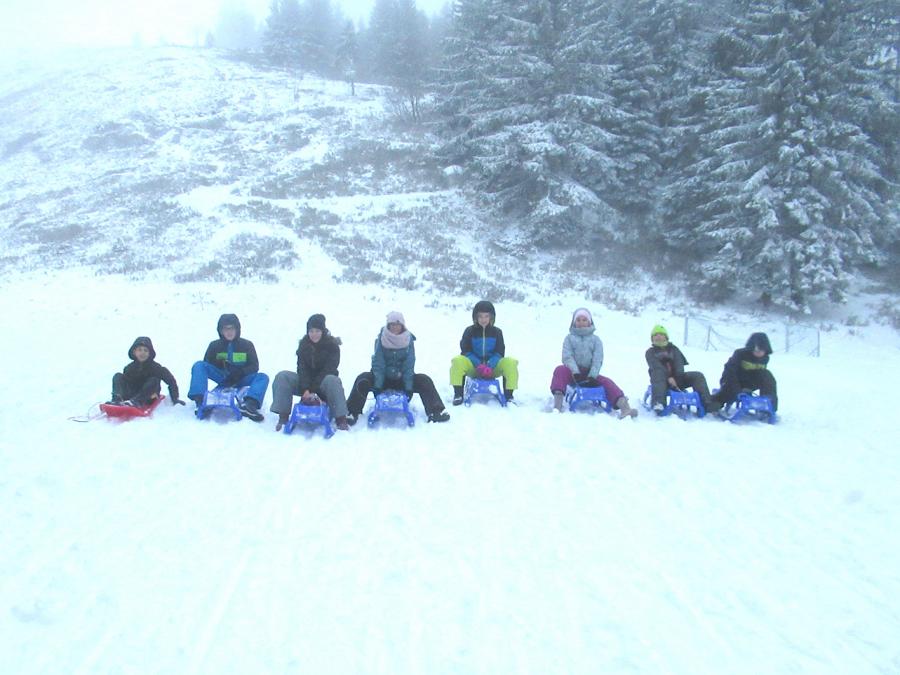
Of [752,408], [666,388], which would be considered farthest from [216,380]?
[752,408]

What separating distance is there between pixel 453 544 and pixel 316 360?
3801 millimetres

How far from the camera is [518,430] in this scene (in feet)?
23.6

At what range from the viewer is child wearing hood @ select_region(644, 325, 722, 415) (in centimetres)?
789

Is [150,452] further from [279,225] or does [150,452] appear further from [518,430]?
[279,225]

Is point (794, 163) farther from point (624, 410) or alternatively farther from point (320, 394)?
point (320, 394)

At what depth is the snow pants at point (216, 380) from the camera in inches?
293

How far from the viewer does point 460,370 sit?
829cm

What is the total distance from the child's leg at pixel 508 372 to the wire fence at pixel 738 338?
9257 millimetres

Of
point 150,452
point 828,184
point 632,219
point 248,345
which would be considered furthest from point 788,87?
point 150,452

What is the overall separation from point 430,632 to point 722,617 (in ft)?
6.04

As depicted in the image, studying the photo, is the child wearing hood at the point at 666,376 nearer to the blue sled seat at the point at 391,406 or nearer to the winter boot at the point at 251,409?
the blue sled seat at the point at 391,406

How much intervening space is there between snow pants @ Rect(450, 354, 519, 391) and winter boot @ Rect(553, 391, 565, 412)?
23.3 inches

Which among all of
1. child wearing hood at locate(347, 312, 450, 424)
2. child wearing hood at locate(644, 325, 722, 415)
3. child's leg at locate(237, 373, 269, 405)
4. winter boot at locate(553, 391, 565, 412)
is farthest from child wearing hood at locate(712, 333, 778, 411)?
child's leg at locate(237, 373, 269, 405)

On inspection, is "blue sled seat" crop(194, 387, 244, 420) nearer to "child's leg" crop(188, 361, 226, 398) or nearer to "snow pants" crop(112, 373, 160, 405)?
"child's leg" crop(188, 361, 226, 398)
